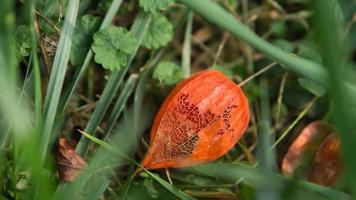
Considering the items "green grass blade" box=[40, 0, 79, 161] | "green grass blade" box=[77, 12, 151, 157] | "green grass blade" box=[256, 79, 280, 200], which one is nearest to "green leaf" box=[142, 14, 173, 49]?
"green grass blade" box=[77, 12, 151, 157]

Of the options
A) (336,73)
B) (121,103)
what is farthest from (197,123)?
(336,73)

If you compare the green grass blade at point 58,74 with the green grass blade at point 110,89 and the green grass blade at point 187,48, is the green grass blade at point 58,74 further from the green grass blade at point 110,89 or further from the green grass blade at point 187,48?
the green grass blade at point 187,48

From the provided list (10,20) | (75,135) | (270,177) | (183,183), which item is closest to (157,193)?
(183,183)

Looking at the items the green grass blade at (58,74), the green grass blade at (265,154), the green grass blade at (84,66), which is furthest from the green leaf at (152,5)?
the green grass blade at (265,154)

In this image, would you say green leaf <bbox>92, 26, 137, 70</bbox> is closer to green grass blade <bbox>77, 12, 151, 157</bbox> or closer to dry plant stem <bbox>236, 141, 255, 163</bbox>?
green grass blade <bbox>77, 12, 151, 157</bbox>

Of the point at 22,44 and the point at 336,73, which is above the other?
the point at 336,73

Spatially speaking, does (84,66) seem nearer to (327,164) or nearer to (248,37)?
(248,37)

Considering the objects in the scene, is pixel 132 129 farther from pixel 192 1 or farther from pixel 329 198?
pixel 329 198
